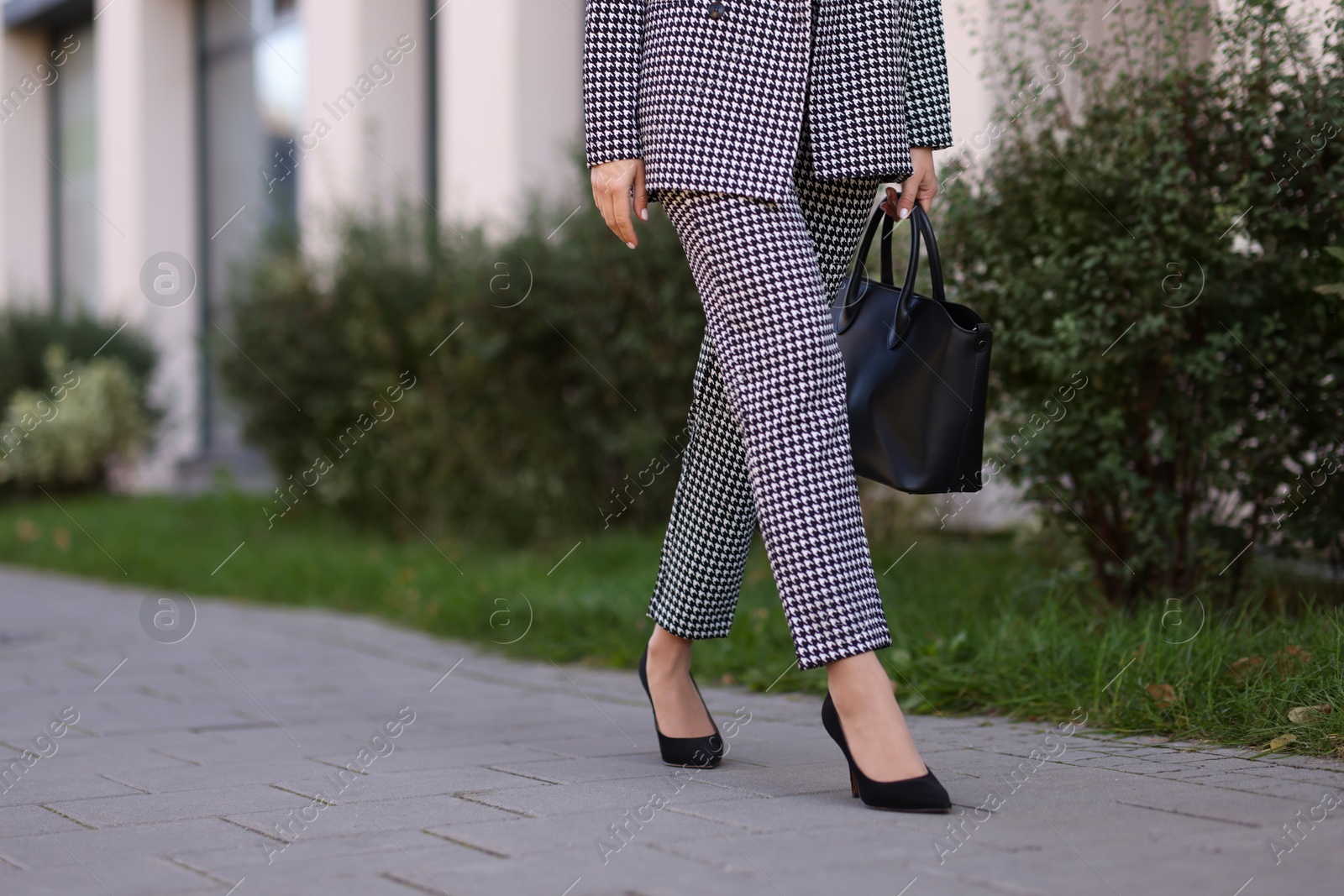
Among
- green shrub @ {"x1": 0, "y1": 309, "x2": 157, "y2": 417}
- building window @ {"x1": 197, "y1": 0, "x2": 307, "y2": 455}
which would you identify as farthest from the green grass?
building window @ {"x1": 197, "y1": 0, "x2": 307, "y2": 455}

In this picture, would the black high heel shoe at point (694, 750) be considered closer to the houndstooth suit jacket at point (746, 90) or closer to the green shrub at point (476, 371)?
the houndstooth suit jacket at point (746, 90)

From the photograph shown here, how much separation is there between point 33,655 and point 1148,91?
3.82m

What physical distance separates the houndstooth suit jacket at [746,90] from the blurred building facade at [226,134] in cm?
136

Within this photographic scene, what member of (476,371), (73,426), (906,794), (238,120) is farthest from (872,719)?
(238,120)

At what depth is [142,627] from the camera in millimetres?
5207

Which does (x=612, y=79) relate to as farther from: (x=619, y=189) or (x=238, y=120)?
(x=238, y=120)

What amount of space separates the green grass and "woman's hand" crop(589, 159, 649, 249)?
138cm

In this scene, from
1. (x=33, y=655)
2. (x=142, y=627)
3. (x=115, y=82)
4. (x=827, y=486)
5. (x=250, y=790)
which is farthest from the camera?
(x=115, y=82)

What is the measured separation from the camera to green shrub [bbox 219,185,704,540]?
5.49 meters

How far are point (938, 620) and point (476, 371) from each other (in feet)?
10.6

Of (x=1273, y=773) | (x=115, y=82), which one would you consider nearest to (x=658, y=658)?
(x=1273, y=773)

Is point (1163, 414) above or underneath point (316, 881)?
above

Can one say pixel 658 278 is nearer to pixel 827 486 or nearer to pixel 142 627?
pixel 142 627

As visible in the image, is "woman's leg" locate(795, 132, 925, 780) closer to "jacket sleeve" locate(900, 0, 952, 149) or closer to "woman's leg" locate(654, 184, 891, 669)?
"woman's leg" locate(654, 184, 891, 669)
